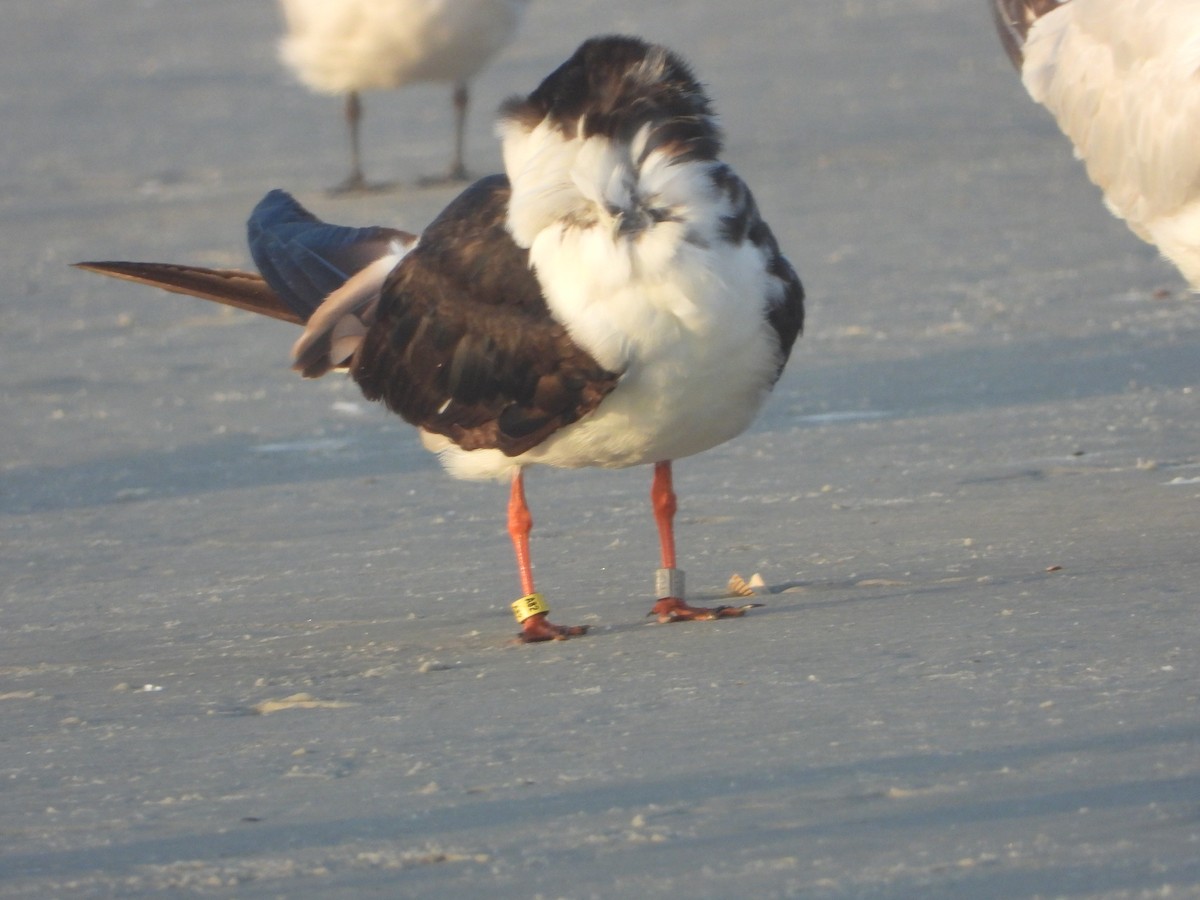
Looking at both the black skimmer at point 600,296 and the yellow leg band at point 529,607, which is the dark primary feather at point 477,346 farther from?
the yellow leg band at point 529,607

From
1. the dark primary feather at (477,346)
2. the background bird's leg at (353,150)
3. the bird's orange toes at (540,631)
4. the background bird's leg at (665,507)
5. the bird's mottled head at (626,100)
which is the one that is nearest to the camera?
the bird's mottled head at (626,100)

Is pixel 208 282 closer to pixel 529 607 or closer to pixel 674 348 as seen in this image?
pixel 529 607

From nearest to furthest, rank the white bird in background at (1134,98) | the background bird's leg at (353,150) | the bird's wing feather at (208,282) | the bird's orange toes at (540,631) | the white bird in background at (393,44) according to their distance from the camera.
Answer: the bird's orange toes at (540,631) → the bird's wing feather at (208,282) → the white bird in background at (1134,98) → the background bird's leg at (353,150) → the white bird in background at (393,44)

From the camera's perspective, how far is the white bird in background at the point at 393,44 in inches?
526

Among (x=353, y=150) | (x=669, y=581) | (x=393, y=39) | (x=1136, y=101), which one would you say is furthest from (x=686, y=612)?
(x=393, y=39)

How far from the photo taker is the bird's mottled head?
428 cm

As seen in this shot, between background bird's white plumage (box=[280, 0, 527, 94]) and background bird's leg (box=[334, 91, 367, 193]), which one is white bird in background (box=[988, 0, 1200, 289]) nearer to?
background bird's leg (box=[334, 91, 367, 193])

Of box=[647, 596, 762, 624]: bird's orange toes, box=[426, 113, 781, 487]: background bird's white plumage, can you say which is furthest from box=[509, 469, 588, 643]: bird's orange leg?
box=[426, 113, 781, 487]: background bird's white plumage

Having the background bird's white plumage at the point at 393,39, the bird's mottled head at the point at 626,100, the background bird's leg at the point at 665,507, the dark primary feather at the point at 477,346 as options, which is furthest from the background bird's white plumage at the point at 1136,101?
the background bird's white plumage at the point at 393,39

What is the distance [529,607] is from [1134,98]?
2766 millimetres

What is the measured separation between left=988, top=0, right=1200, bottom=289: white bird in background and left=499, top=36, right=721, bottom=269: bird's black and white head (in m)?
2.10

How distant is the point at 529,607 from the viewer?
4.63 metres

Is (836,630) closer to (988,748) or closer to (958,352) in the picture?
(988,748)

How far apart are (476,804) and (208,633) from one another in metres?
1.64
